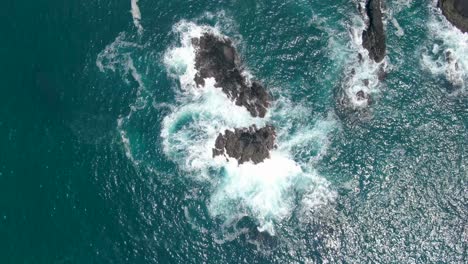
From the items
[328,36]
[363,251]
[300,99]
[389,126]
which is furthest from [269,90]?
[363,251]

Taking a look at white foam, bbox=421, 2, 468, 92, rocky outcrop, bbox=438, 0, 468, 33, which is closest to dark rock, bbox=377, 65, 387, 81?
white foam, bbox=421, 2, 468, 92

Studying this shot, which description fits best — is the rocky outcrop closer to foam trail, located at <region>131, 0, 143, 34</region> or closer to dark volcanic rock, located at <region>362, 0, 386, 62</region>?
dark volcanic rock, located at <region>362, 0, 386, 62</region>

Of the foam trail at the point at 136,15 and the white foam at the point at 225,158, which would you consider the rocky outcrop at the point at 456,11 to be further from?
the foam trail at the point at 136,15

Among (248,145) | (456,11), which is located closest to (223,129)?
(248,145)

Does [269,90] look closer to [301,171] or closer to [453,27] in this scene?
[301,171]

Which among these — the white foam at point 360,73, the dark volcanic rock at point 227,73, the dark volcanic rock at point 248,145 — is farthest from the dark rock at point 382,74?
the dark volcanic rock at point 248,145

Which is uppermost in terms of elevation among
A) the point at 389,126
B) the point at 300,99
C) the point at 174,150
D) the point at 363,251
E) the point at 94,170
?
the point at 94,170

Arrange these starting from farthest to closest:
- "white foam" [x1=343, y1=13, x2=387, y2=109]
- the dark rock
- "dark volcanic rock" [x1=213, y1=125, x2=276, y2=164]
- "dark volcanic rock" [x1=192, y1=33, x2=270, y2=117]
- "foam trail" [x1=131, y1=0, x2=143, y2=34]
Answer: "foam trail" [x1=131, y1=0, x2=143, y2=34] → the dark rock → "white foam" [x1=343, y1=13, x2=387, y2=109] → "dark volcanic rock" [x1=192, y1=33, x2=270, y2=117] → "dark volcanic rock" [x1=213, y1=125, x2=276, y2=164]
